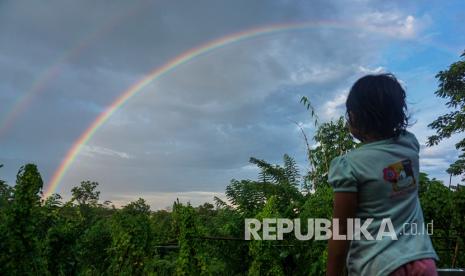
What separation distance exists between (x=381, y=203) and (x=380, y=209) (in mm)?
21

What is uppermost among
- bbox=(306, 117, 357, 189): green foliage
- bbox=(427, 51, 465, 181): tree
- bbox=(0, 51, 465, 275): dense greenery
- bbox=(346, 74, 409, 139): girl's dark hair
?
bbox=(427, 51, 465, 181): tree

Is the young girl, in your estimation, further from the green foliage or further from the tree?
the tree

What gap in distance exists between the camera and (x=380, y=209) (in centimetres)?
136

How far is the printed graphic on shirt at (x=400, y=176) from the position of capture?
4.47ft

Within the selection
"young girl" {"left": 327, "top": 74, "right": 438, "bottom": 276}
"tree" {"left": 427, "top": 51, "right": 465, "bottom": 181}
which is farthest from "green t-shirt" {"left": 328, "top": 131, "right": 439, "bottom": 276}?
"tree" {"left": 427, "top": 51, "right": 465, "bottom": 181}

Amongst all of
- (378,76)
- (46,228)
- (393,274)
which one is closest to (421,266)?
(393,274)

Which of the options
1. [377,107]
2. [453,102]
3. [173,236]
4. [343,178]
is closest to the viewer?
[343,178]

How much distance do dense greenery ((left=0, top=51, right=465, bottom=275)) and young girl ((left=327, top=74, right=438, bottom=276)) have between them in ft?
9.81

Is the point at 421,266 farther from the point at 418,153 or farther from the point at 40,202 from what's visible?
the point at 40,202

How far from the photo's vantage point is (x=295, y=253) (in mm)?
4703

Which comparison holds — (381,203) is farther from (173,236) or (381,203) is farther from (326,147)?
(326,147)

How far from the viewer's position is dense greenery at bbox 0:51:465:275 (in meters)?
3.56

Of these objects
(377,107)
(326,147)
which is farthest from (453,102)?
(377,107)

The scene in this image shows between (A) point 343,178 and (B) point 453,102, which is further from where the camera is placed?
(B) point 453,102
